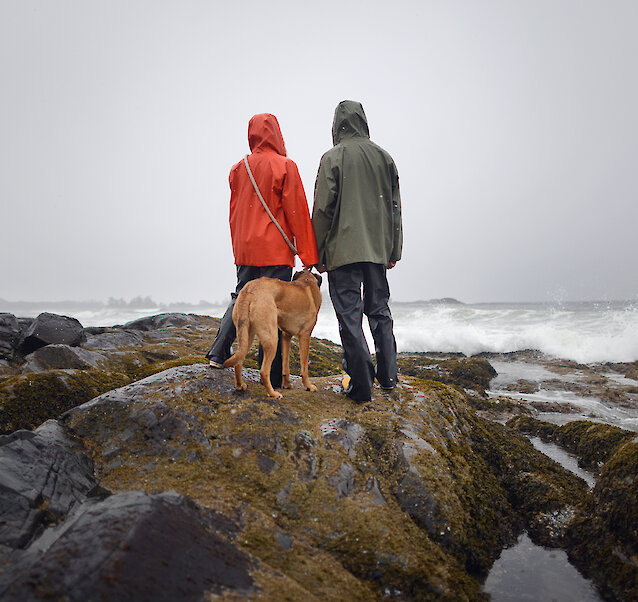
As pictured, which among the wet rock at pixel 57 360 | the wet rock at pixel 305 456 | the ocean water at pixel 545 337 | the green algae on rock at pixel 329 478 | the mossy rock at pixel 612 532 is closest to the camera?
the green algae on rock at pixel 329 478

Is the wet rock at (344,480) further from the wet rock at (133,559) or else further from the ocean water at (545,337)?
the ocean water at (545,337)

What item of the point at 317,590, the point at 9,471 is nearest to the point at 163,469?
the point at 9,471

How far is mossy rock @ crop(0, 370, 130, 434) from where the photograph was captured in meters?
4.05

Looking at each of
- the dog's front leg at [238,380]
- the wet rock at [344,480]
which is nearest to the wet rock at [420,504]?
the wet rock at [344,480]

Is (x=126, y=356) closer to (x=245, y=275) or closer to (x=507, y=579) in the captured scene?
(x=245, y=275)

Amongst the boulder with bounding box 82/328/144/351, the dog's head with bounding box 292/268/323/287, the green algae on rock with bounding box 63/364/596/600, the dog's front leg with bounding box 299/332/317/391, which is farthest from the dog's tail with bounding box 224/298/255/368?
the boulder with bounding box 82/328/144/351

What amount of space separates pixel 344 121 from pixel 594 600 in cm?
518

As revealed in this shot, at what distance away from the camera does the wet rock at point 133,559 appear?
1519mm

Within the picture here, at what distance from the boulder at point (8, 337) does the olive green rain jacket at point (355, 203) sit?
858cm

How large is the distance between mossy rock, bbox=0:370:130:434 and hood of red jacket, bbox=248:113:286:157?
376cm

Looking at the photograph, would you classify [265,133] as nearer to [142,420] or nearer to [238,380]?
[238,380]

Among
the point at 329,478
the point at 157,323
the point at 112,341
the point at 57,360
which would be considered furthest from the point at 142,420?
the point at 157,323

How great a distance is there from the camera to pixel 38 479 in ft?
7.86

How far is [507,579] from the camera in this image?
2.81 meters
